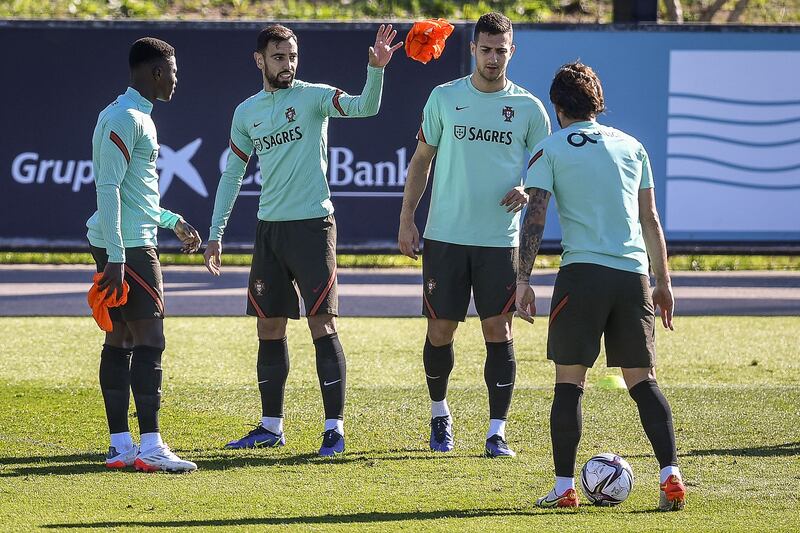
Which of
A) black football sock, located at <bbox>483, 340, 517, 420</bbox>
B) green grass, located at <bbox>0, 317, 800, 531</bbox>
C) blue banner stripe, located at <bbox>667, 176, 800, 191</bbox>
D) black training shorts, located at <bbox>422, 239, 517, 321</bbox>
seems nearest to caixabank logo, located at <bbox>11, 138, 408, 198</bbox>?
green grass, located at <bbox>0, 317, 800, 531</bbox>

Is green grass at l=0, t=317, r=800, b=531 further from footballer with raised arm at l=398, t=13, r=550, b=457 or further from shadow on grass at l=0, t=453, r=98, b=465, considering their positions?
footballer with raised arm at l=398, t=13, r=550, b=457

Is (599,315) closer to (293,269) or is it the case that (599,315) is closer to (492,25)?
(492,25)

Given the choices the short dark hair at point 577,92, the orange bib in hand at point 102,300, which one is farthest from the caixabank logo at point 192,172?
the short dark hair at point 577,92

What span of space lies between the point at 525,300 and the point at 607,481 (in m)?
0.91

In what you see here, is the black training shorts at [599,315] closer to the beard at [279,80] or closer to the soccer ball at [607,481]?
the soccer ball at [607,481]

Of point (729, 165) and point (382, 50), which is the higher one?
point (382, 50)

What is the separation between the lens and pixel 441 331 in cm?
710

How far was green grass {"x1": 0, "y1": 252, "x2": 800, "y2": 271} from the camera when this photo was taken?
1667cm

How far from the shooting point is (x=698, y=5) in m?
23.8

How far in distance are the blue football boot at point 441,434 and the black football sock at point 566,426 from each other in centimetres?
141

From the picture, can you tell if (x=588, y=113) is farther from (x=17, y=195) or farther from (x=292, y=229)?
(x=17, y=195)

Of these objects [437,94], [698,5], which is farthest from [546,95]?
[698,5]

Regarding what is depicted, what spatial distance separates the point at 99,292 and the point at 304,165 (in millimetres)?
1414

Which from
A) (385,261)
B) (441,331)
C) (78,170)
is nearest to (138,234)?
(441,331)
